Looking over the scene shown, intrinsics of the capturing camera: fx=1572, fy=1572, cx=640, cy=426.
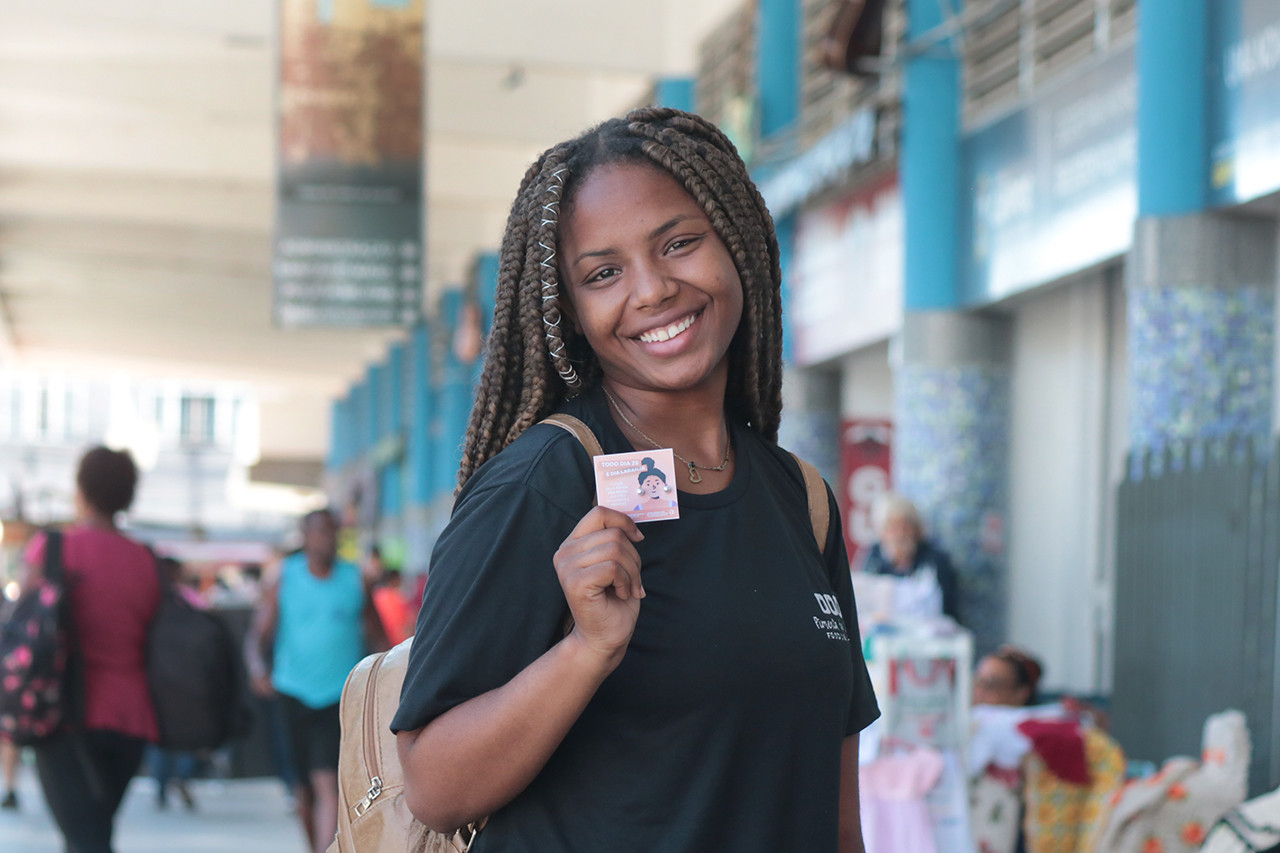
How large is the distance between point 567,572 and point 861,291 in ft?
36.8

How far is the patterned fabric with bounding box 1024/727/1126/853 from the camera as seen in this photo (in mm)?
5793

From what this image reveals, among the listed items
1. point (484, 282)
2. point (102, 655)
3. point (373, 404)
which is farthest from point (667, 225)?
point (373, 404)

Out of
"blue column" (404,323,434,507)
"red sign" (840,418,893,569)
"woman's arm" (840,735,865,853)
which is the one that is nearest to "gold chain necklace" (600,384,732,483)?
"woman's arm" (840,735,865,853)

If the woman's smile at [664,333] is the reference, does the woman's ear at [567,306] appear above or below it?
above

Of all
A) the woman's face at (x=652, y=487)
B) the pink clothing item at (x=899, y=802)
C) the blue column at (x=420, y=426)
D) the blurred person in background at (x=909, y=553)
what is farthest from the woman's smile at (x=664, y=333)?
the blue column at (x=420, y=426)

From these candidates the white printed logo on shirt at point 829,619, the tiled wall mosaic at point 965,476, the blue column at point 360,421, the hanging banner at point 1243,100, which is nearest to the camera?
the white printed logo on shirt at point 829,619

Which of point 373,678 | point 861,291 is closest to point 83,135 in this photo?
point 861,291

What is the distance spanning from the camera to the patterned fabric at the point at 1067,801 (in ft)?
19.0

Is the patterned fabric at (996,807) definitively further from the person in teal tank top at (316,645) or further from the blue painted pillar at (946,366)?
the blue painted pillar at (946,366)

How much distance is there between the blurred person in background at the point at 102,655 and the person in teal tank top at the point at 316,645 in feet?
6.33

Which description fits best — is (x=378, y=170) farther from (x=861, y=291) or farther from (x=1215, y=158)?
(x=1215, y=158)

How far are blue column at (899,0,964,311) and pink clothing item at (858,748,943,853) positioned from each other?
6127 mm

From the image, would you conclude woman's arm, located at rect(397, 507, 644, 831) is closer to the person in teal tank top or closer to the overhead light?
the person in teal tank top

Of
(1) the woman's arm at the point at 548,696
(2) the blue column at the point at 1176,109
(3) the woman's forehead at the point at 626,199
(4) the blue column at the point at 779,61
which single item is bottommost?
(1) the woman's arm at the point at 548,696
